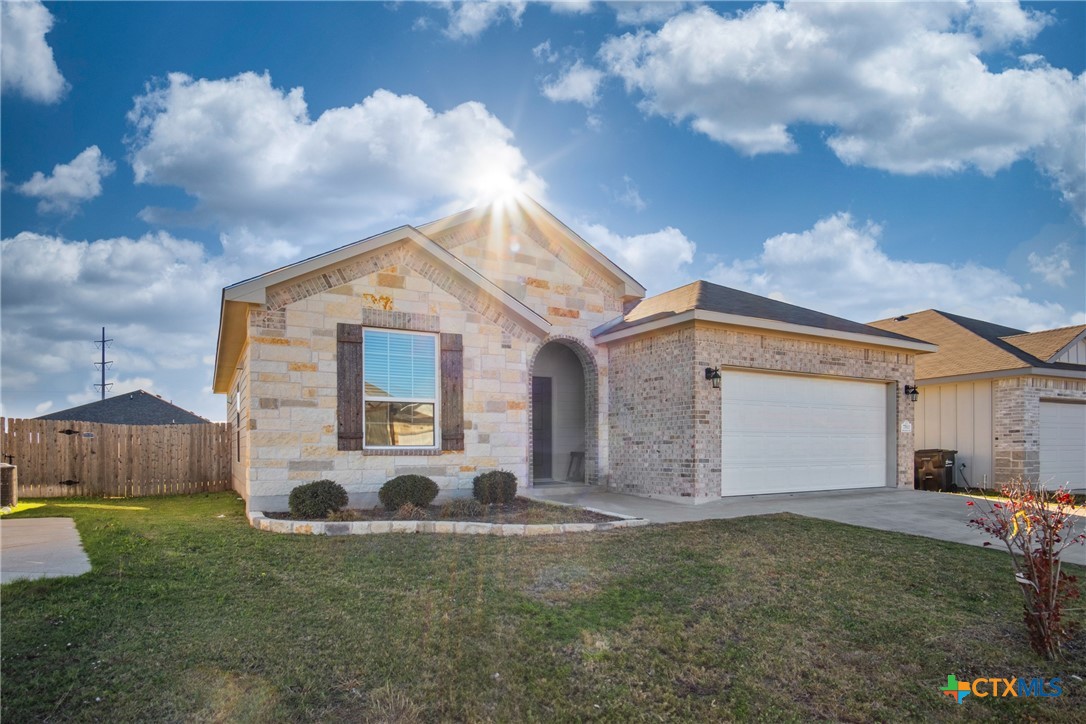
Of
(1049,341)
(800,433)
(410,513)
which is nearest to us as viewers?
(410,513)

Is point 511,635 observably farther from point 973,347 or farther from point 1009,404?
point 973,347

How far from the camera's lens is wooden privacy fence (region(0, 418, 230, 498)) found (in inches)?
543

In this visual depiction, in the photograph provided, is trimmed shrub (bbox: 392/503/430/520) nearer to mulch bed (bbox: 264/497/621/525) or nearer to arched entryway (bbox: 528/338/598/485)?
mulch bed (bbox: 264/497/621/525)

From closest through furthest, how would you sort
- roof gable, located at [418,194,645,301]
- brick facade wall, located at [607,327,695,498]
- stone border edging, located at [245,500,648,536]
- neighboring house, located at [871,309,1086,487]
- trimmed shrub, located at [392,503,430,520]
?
stone border edging, located at [245,500,648,536] < trimmed shrub, located at [392,503,430,520] < brick facade wall, located at [607,327,695,498] < roof gable, located at [418,194,645,301] < neighboring house, located at [871,309,1086,487]

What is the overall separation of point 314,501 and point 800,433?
9659 mm

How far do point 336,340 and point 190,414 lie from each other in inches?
836

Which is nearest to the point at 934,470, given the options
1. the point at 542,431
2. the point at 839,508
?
the point at 839,508

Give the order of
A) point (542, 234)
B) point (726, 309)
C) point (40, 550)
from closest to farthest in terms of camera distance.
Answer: point (40, 550) → point (726, 309) → point (542, 234)

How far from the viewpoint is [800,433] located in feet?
42.5

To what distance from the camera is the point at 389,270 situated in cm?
1060

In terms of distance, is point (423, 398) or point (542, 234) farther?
point (542, 234)

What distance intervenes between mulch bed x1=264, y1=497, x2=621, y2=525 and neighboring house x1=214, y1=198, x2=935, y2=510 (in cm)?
61

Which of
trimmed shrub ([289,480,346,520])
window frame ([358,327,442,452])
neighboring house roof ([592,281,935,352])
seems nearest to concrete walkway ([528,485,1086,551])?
window frame ([358,327,442,452])

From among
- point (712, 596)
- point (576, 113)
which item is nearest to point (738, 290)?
point (576, 113)
